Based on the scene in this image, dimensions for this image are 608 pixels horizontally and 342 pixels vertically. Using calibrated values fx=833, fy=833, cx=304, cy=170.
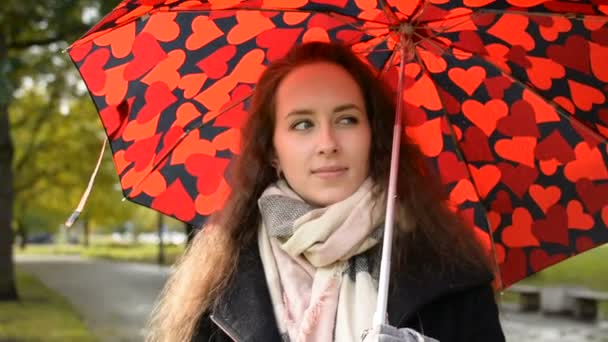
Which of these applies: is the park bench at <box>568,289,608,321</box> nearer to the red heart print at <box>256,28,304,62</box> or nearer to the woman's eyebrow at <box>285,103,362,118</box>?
the red heart print at <box>256,28,304,62</box>

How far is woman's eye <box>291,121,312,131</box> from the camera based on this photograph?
267 cm

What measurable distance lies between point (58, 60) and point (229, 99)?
1239 centimetres

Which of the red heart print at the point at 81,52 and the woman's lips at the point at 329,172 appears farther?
the red heart print at the point at 81,52

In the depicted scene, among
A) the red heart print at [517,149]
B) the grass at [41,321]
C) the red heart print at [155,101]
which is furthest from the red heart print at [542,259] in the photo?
the grass at [41,321]

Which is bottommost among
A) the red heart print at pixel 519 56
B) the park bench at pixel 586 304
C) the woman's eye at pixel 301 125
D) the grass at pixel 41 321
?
the park bench at pixel 586 304

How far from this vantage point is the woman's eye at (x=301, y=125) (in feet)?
8.77

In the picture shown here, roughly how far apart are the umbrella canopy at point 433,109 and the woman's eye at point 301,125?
0.52m

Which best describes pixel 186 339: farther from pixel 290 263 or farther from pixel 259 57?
pixel 259 57

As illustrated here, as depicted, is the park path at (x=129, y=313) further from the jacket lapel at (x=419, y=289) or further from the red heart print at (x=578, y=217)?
the jacket lapel at (x=419, y=289)

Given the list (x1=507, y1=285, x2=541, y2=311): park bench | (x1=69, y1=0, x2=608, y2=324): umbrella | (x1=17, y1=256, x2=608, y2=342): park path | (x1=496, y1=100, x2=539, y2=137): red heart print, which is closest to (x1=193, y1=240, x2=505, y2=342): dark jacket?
(x1=69, y1=0, x2=608, y2=324): umbrella

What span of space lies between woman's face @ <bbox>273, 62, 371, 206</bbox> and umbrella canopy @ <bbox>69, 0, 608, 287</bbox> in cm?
37

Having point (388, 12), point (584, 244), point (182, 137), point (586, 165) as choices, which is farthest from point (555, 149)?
point (182, 137)

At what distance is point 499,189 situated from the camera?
3.33m

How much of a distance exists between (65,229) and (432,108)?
3505 millimetres
